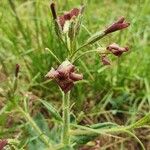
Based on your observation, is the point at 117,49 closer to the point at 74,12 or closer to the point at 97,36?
the point at 97,36

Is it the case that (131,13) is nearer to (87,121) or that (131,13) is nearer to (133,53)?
(133,53)

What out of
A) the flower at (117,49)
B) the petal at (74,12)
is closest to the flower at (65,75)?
the flower at (117,49)

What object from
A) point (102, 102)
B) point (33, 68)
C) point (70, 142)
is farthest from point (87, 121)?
point (70, 142)

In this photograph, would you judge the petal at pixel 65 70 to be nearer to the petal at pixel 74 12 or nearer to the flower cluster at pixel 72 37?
the flower cluster at pixel 72 37

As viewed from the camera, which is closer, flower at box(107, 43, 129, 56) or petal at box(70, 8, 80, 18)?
flower at box(107, 43, 129, 56)

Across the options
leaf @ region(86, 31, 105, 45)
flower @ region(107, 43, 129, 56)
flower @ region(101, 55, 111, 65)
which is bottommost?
flower @ region(101, 55, 111, 65)

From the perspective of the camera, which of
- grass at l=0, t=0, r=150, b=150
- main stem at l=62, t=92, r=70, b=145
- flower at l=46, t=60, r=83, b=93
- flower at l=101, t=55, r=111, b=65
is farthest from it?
grass at l=0, t=0, r=150, b=150

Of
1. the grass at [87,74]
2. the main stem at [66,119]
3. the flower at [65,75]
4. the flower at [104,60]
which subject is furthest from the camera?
the grass at [87,74]

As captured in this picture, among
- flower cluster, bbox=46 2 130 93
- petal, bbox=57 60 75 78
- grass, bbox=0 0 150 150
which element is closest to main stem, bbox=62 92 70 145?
flower cluster, bbox=46 2 130 93

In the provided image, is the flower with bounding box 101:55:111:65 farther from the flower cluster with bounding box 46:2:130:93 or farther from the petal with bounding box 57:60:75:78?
the petal with bounding box 57:60:75:78

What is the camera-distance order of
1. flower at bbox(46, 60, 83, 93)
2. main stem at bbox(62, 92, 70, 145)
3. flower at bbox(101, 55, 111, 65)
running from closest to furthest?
flower at bbox(46, 60, 83, 93), flower at bbox(101, 55, 111, 65), main stem at bbox(62, 92, 70, 145)
